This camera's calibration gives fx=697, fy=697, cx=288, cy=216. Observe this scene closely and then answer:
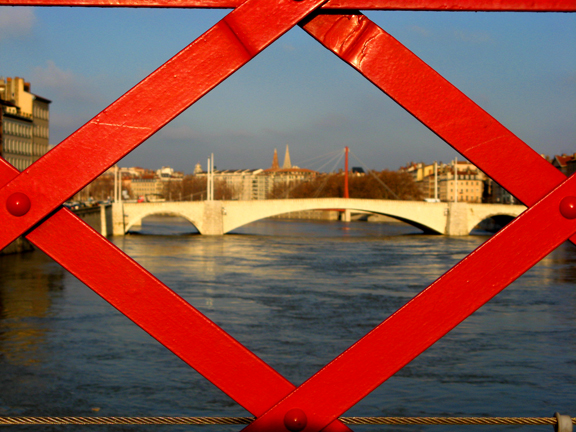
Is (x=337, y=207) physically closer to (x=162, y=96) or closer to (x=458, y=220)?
(x=458, y=220)

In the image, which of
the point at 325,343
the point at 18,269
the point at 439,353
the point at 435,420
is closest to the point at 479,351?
the point at 439,353

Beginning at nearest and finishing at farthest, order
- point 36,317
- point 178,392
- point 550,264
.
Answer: point 178,392
point 36,317
point 550,264

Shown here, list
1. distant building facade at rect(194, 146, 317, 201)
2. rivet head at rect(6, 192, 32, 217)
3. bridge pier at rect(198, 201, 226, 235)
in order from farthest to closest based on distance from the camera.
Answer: distant building facade at rect(194, 146, 317, 201), bridge pier at rect(198, 201, 226, 235), rivet head at rect(6, 192, 32, 217)

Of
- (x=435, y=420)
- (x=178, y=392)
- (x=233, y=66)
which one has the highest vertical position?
(x=233, y=66)

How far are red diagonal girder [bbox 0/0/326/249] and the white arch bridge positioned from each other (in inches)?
1158

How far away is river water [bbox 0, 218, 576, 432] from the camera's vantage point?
22.2ft

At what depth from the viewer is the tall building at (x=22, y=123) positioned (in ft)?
106

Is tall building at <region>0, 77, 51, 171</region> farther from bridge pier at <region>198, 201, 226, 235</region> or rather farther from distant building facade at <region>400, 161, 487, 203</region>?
distant building facade at <region>400, 161, 487, 203</region>

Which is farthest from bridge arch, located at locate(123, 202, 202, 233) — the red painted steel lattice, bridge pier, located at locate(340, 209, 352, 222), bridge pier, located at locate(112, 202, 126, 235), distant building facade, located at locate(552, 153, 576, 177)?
the red painted steel lattice

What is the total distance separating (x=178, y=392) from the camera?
7051 millimetres

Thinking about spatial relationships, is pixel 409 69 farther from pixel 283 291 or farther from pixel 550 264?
pixel 550 264

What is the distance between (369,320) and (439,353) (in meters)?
2.32

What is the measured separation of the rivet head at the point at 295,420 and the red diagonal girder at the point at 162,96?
12.8 inches

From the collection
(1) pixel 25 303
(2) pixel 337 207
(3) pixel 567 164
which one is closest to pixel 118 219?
(2) pixel 337 207
